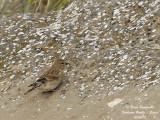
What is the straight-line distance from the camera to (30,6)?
15.5 metres

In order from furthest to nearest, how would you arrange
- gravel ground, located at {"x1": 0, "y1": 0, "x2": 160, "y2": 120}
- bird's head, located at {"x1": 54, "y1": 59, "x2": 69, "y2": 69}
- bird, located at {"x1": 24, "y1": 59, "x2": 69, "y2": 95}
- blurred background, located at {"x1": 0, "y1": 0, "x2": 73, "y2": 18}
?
blurred background, located at {"x1": 0, "y1": 0, "x2": 73, "y2": 18}, bird's head, located at {"x1": 54, "y1": 59, "x2": 69, "y2": 69}, bird, located at {"x1": 24, "y1": 59, "x2": 69, "y2": 95}, gravel ground, located at {"x1": 0, "y1": 0, "x2": 160, "y2": 120}

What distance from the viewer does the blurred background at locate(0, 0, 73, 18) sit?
14.5 m

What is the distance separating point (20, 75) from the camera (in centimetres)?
1033

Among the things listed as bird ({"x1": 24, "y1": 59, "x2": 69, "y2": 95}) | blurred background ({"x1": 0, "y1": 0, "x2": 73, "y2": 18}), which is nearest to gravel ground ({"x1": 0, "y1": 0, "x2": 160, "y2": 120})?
bird ({"x1": 24, "y1": 59, "x2": 69, "y2": 95})

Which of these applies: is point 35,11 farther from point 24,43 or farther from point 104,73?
point 104,73

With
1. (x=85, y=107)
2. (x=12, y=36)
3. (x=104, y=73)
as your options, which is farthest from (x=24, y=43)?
(x=85, y=107)

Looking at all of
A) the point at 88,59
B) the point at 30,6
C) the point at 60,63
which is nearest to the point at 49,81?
the point at 60,63

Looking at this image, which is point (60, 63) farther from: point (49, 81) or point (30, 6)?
point (30, 6)

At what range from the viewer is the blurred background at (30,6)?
14.5m

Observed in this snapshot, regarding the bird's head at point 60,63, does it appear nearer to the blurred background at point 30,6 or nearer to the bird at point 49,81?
the bird at point 49,81

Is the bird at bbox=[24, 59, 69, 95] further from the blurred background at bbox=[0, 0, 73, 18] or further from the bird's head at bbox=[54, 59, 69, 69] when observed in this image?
the blurred background at bbox=[0, 0, 73, 18]

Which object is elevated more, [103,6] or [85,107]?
[103,6]

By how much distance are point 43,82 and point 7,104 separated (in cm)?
133

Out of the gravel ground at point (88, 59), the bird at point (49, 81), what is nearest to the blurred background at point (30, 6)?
the gravel ground at point (88, 59)
